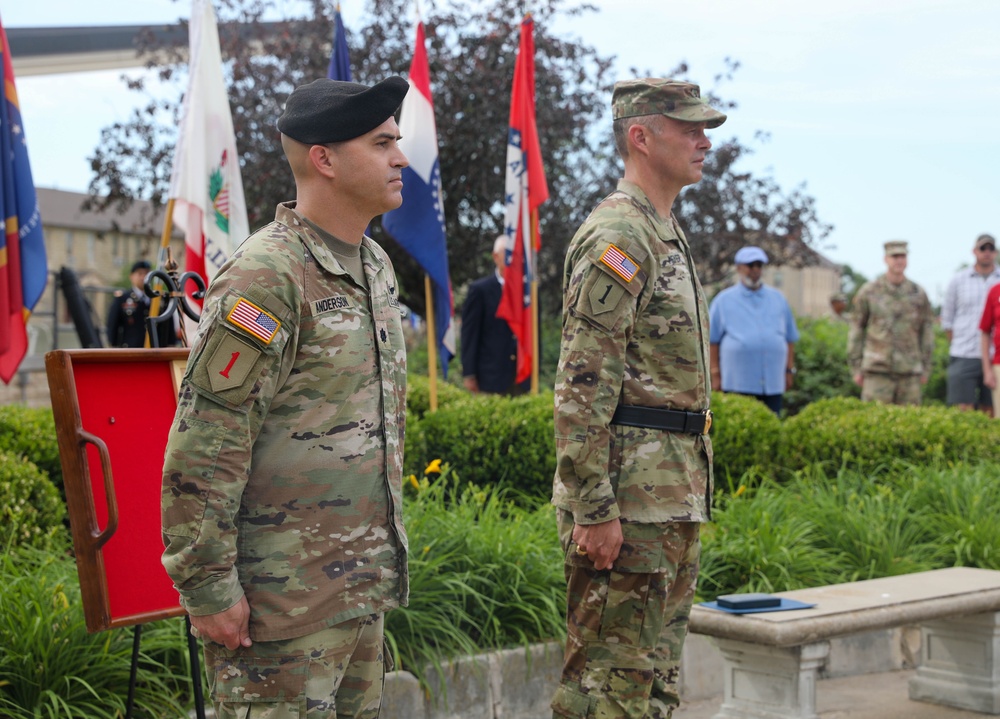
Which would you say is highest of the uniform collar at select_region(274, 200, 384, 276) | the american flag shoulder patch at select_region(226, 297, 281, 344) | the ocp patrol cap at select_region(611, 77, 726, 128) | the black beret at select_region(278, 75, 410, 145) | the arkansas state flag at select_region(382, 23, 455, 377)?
the arkansas state flag at select_region(382, 23, 455, 377)

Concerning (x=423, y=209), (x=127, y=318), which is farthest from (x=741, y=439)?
(x=127, y=318)

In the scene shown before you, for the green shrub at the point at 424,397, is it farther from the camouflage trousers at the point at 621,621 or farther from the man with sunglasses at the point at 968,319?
the man with sunglasses at the point at 968,319

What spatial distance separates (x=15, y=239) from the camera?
20.1ft

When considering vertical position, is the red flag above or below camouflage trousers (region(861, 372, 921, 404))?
above

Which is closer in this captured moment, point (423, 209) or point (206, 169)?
point (206, 169)

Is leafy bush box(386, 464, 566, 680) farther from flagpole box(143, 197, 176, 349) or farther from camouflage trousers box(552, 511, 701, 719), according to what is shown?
flagpole box(143, 197, 176, 349)

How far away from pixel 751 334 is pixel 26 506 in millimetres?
6490

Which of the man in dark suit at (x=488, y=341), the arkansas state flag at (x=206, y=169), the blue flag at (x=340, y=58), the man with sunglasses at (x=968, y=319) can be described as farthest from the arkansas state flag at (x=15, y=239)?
the man with sunglasses at (x=968, y=319)

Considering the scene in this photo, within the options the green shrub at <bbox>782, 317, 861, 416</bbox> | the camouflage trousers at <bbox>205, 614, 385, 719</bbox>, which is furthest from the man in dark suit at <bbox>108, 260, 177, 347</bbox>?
the camouflage trousers at <bbox>205, 614, 385, 719</bbox>

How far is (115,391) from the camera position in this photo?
346cm

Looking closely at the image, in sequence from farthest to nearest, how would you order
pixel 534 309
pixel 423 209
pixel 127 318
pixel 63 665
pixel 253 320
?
pixel 127 318, pixel 534 309, pixel 423 209, pixel 63 665, pixel 253 320

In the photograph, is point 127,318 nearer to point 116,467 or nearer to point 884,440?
point 884,440

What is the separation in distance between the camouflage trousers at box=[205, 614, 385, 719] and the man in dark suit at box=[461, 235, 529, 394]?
701cm

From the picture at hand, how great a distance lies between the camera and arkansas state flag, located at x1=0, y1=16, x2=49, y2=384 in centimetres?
603
